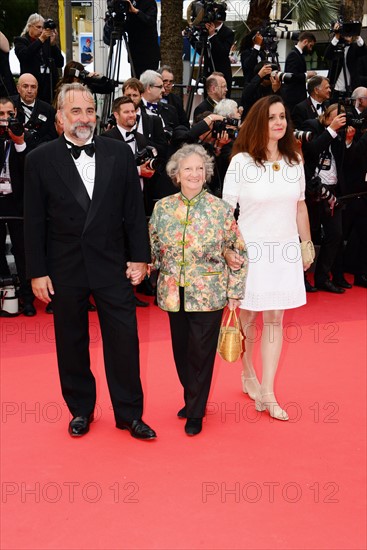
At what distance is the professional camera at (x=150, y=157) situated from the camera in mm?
6199

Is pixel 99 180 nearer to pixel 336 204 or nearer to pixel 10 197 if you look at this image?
pixel 10 197

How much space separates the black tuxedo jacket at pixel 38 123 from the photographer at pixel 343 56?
8.33ft

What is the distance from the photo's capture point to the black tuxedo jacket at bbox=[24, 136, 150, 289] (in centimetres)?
381

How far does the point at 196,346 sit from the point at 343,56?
4665mm

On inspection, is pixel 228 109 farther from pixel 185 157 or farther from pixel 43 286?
pixel 43 286

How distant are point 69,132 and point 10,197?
2.73 meters

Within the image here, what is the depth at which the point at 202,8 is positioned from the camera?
307 inches

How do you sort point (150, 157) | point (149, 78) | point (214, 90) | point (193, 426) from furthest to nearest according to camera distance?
point (214, 90) < point (149, 78) < point (150, 157) < point (193, 426)

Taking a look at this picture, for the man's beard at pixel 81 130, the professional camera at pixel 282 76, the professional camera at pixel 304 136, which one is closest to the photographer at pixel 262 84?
the professional camera at pixel 282 76

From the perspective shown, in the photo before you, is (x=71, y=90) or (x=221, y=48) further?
(x=221, y=48)

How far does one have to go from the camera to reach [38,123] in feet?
21.2

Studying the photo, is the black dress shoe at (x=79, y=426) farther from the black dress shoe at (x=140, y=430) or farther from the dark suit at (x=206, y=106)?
the dark suit at (x=206, y=106)

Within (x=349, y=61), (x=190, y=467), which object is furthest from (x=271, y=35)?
(x=190, y=467)

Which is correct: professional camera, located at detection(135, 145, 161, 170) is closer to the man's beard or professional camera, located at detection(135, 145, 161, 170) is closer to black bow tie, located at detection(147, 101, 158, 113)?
black bow tie, located at detection(147, 101, 158, 113)
